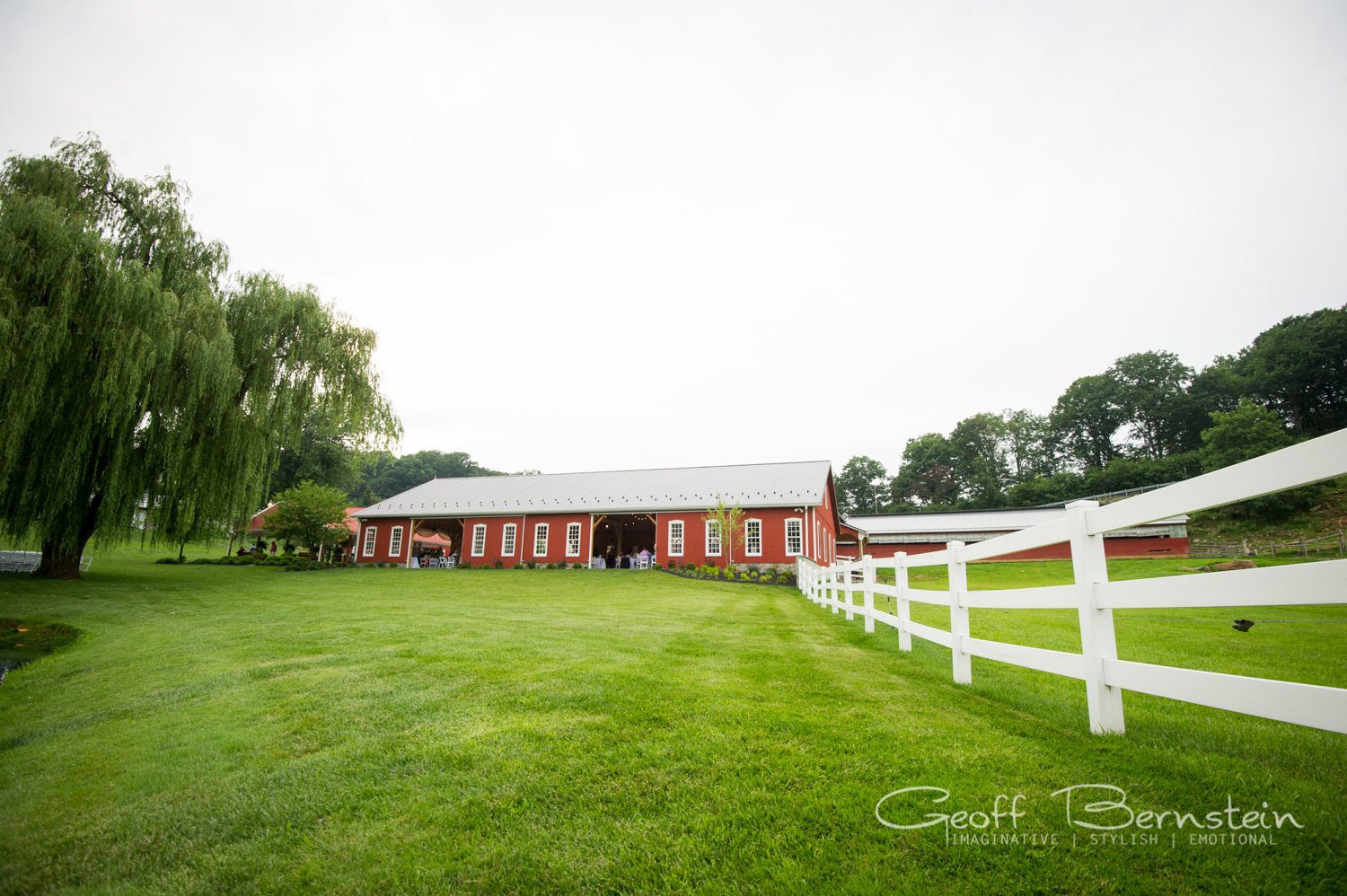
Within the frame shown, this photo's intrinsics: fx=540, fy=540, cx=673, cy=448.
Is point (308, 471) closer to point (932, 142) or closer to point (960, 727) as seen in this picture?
point (932, 142)

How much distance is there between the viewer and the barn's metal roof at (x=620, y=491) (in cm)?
2772

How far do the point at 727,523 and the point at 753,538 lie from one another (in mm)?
1695

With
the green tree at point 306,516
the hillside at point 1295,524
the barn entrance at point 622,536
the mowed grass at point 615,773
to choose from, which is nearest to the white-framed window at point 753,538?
the barn entrance at point 622,536

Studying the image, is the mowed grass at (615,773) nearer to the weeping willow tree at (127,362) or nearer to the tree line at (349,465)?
the weeping willow tree at (127,362)

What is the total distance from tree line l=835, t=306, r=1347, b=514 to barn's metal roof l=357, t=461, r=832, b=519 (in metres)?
33.5

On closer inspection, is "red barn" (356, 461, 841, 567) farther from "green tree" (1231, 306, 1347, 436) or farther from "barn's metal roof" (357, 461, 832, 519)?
"green tree" (1231, 306, 1347, 436)

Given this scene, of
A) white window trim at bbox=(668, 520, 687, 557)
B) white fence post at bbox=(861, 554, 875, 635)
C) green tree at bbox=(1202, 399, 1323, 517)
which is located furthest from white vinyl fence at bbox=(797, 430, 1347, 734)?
green tree at bbox=(1202, 399, 1323, 517)

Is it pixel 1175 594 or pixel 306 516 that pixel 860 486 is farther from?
pixel 1175 594

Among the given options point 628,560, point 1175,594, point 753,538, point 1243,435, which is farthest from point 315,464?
point 1243,435

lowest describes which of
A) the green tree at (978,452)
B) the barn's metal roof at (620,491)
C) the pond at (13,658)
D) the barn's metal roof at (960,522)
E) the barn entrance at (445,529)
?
the pond at (13,658)

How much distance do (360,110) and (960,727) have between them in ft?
62.4

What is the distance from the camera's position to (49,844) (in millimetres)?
2357

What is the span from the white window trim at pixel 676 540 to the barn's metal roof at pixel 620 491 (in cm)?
90

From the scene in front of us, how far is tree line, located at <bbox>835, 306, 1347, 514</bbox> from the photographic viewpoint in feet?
155
